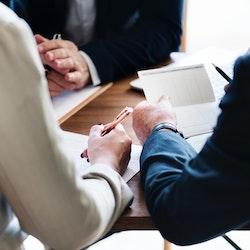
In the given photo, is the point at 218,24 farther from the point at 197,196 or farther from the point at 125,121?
the point at 197,196

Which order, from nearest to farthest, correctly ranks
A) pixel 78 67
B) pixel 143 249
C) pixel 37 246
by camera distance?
pixel 78 67 → pixel 37 246 → pixel 143 249

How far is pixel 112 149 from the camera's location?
0.84 meters

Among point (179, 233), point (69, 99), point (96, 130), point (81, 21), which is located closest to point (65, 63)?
point (69, 99)

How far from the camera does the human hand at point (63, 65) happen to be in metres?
1.22

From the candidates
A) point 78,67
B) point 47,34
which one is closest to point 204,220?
point 78,67

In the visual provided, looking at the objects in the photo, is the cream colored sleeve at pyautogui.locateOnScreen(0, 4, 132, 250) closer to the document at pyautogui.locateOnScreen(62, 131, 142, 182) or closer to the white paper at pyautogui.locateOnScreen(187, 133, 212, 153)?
the document at pyautogui.locateOnScreen(62, 131, 142, 182)

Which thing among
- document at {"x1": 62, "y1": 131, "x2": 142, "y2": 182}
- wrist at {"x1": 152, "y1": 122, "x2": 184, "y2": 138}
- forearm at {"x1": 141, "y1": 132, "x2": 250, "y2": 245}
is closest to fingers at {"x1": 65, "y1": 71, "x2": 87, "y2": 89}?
document at {"x1": 62, "y1": 131, "x2": 142, "y2": 182}

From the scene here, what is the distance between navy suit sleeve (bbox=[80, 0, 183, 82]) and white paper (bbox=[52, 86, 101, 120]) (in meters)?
0.06

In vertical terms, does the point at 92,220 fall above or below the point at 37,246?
above

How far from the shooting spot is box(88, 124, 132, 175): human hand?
0.82 m

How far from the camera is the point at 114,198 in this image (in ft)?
2.34

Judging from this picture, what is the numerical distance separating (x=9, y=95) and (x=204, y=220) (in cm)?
34

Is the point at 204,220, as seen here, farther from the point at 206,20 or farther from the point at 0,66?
the point at 206,20

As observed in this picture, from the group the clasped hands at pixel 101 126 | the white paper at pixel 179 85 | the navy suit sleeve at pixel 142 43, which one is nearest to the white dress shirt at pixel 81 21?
the navy suit sleeve at pixel 142 43
